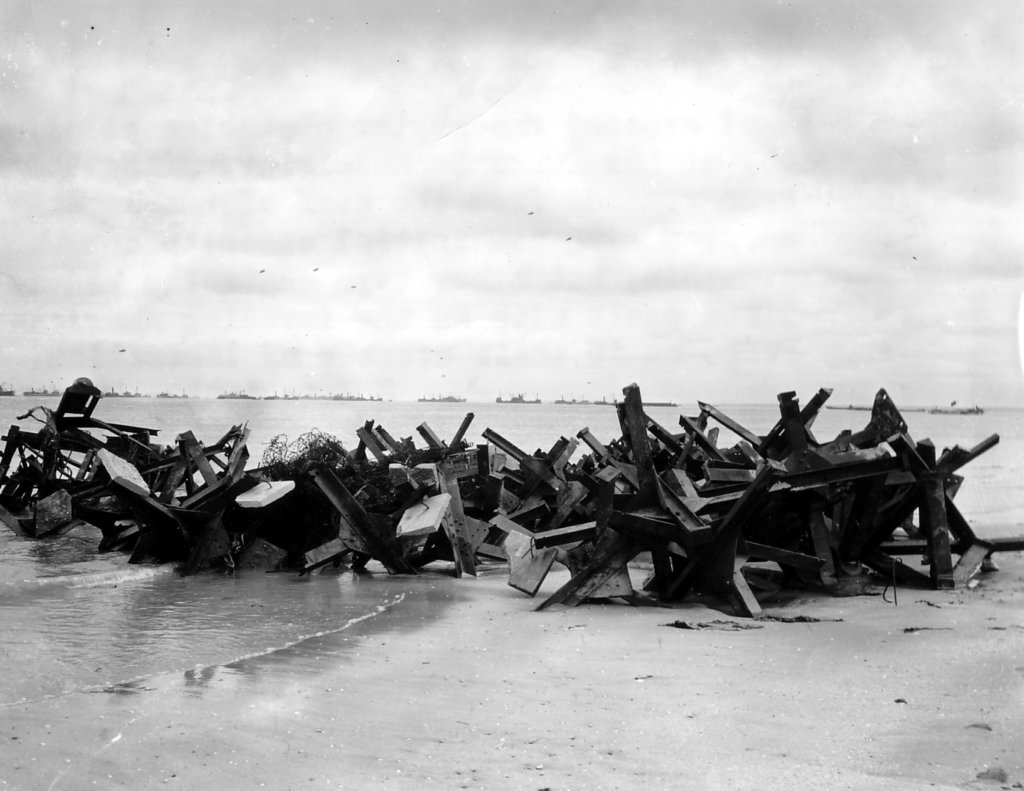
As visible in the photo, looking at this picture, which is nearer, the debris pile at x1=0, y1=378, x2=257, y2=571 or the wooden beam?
the wooden beam

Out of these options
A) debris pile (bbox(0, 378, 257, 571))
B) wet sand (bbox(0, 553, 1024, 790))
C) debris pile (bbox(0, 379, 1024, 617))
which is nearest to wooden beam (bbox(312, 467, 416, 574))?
debris pile (bbox(0, 379, 1024, 617))

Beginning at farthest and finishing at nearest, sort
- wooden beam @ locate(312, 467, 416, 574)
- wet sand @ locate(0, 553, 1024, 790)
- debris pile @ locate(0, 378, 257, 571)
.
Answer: debris pile @ locate(0, 378, 257, 571) < wooden beam @ locate(312, 467, 416, 574) < wet sand @ locate(0, 553, 1024, 790)

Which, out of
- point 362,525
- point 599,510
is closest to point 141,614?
point 362,525

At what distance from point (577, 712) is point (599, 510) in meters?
4.07

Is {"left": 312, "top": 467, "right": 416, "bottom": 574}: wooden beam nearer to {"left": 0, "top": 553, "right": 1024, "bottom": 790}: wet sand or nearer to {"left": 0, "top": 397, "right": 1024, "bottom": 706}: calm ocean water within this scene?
{"left": 0, "top": 397, "right": 1024, "bottom": 706}: calm ocean water

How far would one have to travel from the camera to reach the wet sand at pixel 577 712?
221 inches

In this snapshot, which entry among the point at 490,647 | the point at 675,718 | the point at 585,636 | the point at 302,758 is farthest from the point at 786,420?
the point at 302,758

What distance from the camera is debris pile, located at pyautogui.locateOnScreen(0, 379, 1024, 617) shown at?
10531 millimetres

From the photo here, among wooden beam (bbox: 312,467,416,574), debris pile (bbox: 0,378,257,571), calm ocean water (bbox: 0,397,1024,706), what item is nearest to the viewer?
calm ocean water (bbox: 0,397,1024,706)

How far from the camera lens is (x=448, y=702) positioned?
7176mm

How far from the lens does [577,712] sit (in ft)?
22.3

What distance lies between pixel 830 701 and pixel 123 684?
553 centimetres

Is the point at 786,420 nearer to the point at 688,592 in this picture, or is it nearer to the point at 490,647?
the point at 688,592

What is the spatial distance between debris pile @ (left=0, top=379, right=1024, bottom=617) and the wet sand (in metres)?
0.99
